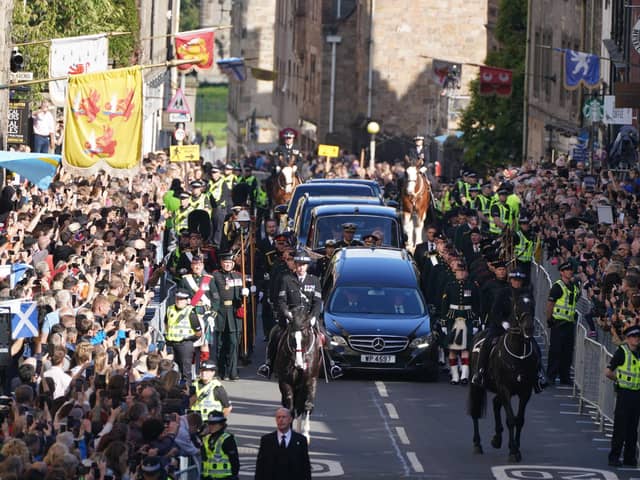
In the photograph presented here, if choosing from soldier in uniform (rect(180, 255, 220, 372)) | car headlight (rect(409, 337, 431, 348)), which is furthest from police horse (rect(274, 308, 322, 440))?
car headlight (rect(409, 337, 431, 348))

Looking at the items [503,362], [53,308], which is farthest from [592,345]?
[53,308]

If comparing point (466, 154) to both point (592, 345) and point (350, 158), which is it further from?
point (592, 345)

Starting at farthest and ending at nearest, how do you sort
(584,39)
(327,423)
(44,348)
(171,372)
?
(584,39)
(327,423)
(44,348)
(171,372)

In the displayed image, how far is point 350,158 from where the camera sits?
75000 millimetres

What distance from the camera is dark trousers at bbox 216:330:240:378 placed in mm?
28234

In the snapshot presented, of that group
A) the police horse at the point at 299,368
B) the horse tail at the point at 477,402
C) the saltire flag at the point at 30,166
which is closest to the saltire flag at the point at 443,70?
the saltire flag at the point at 30,166

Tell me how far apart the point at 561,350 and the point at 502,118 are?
42.5 metres

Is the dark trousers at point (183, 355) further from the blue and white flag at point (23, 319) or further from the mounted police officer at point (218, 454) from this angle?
the mounted police officer at point (218, 454)

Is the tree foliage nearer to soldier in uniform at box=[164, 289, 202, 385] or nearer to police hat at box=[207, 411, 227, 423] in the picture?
soldier in uniform at box=[164, 289, 202, 385]

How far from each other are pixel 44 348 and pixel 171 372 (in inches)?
83.6

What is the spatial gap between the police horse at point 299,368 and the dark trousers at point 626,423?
3.52 meters

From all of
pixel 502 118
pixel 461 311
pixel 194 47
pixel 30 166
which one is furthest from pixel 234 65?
pixel 30 166

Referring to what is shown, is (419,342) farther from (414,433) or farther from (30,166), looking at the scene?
(30,166)

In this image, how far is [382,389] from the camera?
2773cm
